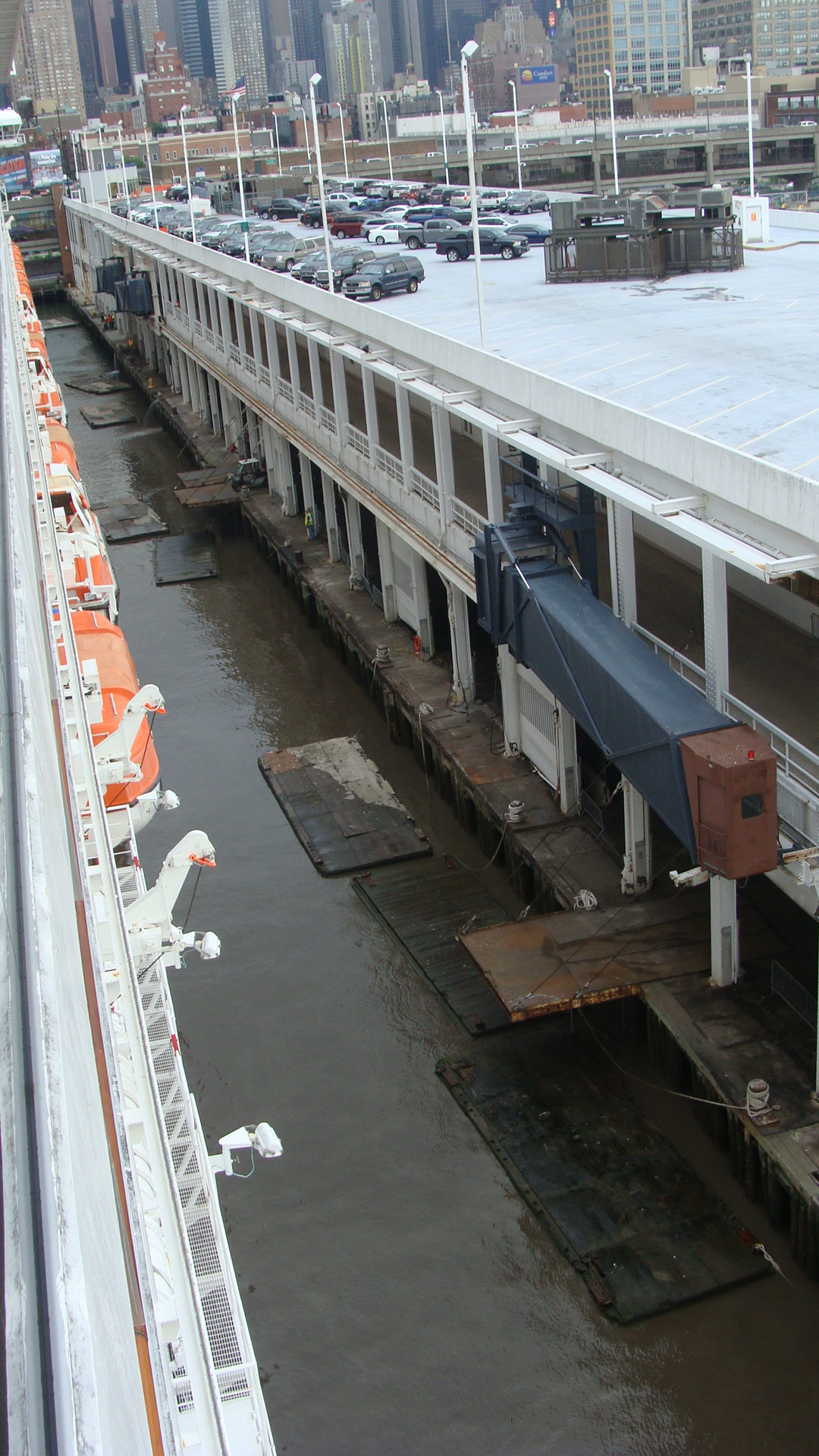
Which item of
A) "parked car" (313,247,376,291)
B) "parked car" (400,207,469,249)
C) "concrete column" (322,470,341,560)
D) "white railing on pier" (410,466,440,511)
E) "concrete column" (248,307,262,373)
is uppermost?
"parked car" (400,207,469,249)

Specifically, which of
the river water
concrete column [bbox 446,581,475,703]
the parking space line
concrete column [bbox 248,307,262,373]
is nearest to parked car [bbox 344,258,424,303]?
concrete column [bbox 248,307,262,373]

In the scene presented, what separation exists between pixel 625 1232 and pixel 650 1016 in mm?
3728

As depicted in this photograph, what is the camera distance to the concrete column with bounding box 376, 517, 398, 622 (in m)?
37.6

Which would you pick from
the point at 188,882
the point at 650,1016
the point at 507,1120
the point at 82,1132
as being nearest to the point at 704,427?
the point at 650,1016

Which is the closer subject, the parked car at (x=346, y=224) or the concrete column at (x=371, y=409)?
the concrete column at (x=371, y=409)

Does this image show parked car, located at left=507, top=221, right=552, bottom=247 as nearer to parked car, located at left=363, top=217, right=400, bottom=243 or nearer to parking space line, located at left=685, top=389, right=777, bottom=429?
parked car, located at left=363, top=217, right=400, bottom=243

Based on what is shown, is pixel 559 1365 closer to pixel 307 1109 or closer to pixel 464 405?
pixel 307 1109

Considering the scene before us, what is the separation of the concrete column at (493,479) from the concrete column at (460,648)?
2653mm

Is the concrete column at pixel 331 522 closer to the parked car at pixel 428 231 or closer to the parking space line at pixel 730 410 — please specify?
the parked car at pixel 428 231

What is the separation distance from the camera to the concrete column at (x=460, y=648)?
31625 millimetres

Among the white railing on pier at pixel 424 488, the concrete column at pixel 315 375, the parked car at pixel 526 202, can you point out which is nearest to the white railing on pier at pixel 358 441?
the concrete column at pixel 315 375

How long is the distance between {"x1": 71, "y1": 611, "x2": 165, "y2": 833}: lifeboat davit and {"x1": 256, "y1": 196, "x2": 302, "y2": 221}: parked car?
67739 millimetres

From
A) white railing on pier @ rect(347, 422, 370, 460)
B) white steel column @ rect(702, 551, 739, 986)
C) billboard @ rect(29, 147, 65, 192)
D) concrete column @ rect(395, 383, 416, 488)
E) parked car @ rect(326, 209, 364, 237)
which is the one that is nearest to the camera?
white steel column @ rect(702, 551, 739, 986)

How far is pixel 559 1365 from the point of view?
16703 mm
